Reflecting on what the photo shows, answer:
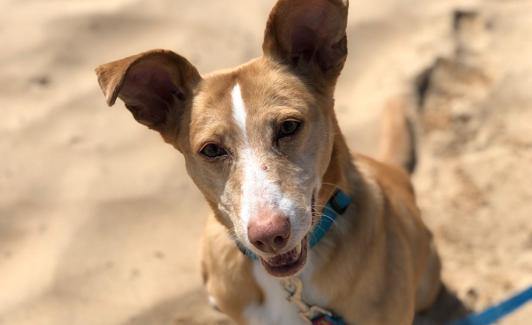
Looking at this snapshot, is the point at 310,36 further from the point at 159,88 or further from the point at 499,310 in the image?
the point at 499,310

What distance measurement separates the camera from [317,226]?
3080 mm

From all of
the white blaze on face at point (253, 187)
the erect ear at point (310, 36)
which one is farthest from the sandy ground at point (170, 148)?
the erect ear at point (310, 36)

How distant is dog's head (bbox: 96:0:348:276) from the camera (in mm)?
2621

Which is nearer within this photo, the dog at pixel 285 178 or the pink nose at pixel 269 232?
the pink nose at pixel 269 232

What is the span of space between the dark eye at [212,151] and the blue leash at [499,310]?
5.88ft

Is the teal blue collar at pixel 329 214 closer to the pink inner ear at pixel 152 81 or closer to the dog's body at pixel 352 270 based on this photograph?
the dog's body at pixel 352 270

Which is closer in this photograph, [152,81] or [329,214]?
[152,81]

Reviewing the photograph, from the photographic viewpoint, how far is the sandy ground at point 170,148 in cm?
420

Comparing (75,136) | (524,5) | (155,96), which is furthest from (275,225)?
(524,5)

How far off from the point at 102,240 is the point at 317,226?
6.10 ft

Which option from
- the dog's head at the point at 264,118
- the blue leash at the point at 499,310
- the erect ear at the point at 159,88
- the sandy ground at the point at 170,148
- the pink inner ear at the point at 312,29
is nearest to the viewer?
the dog's head at the point at 264,118

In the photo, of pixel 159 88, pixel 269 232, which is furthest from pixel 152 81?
pixel 269 232

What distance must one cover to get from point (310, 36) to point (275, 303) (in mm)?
1292

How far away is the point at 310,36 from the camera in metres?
2.90
